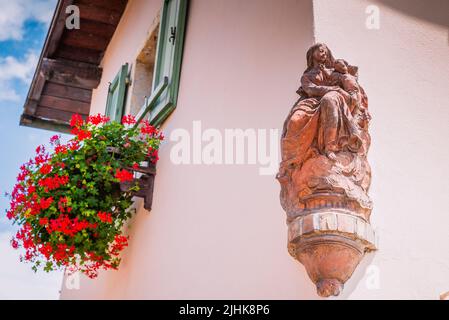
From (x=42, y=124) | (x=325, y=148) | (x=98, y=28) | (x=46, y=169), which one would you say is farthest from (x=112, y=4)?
(x=325, y=148)

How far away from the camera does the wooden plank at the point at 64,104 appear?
7.71m

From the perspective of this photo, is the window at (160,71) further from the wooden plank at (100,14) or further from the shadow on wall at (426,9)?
the shadow on wall at (426,9)

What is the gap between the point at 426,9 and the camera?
3414 mm

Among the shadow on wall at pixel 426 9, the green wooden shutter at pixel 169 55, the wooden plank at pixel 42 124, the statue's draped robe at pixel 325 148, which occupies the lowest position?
the statue's draped robe at pixel 325 148

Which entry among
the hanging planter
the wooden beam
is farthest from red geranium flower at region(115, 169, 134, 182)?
the wooden beam

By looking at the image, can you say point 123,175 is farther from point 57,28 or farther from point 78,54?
point 78,54

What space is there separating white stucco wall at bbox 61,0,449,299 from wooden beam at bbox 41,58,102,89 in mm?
3573

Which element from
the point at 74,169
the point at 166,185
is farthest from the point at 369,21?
the point at 74,169

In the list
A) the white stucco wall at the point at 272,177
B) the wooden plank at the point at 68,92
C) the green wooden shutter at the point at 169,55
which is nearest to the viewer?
the white stucco wall at the point at 272,177

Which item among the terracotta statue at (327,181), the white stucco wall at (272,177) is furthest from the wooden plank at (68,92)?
the terracotta statue at (327,181)

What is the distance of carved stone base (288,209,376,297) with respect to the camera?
2.30 meters

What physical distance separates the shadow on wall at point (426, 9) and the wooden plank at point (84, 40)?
4454 mm

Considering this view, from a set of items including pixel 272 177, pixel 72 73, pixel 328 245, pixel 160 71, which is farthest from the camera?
pixel 72 73

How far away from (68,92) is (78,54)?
0.53m
